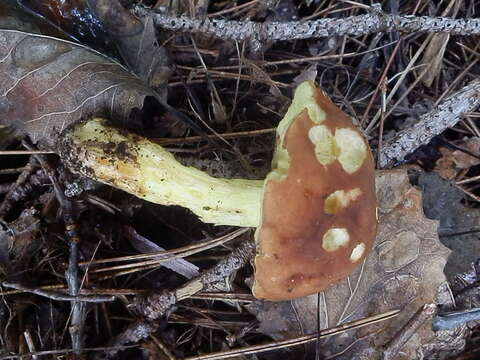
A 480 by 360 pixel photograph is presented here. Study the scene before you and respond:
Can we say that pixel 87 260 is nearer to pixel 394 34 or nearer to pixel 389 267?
pixel 389 267

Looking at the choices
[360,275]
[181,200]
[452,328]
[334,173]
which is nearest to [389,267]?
[360,275]

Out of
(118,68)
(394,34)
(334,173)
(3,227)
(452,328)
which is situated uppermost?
(394,34)

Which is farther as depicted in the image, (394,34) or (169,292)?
(394,34)

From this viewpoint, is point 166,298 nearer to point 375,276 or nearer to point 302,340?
point 302,340

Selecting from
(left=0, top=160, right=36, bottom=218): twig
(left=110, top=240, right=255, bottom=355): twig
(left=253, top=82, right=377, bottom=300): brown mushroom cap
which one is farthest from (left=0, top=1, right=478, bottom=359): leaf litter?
(left=253, top=82, right=377, bottom=300): brown mushroom cap

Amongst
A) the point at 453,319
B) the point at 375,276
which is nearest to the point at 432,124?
the point at 375,276

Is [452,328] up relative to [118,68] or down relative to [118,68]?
down

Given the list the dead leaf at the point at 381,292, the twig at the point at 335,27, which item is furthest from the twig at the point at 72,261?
the twig at the point at 335,27
